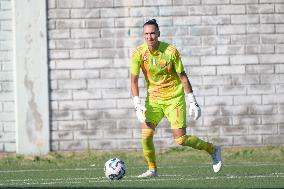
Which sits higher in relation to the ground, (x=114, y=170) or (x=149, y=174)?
(x=114, y=170)

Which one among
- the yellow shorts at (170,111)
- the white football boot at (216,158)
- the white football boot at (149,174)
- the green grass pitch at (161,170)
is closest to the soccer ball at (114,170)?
the green grass pitch at (161,170)

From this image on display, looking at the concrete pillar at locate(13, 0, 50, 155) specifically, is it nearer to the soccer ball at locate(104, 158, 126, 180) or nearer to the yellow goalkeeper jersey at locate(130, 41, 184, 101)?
the yellow goalkeeper jersey at locate(130, 41, 184, 101)

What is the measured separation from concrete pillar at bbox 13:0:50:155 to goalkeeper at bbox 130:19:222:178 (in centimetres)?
552

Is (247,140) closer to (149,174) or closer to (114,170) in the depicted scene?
(149,174)

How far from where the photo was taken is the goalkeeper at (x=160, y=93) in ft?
48.0

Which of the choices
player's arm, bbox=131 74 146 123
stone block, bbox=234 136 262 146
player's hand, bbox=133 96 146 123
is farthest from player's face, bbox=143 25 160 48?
stone block, bbox=234 136 262 146

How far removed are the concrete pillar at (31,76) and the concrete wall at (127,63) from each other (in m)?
0.13

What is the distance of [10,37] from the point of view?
20.1 m

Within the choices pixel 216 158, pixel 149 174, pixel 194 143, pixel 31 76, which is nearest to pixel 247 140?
pixel 31 76

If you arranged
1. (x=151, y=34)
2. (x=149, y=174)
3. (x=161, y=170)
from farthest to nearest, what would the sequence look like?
(x=161, y=170)
(x=149, y=174)
(x=151, y=34)

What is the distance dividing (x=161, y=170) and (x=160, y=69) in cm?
243

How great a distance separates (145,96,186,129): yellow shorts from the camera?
14.7 m

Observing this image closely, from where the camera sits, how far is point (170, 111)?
14766mm

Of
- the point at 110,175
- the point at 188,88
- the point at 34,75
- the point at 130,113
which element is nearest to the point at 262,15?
the point at 130,113
